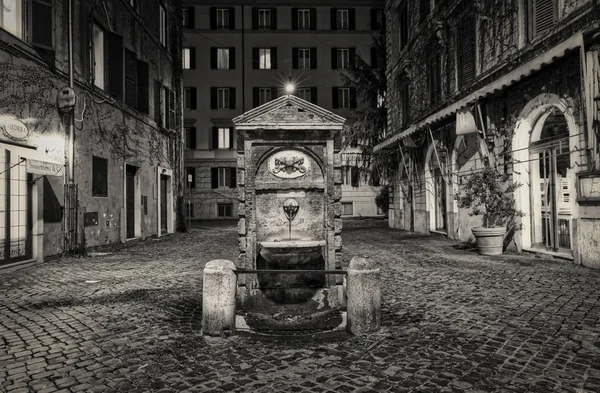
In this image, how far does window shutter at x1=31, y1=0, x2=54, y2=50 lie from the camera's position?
380 inches

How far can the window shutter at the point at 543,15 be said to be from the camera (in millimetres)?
9469

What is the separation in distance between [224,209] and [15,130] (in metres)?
23.0

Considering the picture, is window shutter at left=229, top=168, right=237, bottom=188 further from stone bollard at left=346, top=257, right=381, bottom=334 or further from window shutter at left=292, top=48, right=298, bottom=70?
A: stone bollard at left=346, top=257, right=381, bottom=334

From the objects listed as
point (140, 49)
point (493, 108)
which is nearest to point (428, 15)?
point (493, 108)

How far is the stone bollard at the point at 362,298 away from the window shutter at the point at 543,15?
26.7ft

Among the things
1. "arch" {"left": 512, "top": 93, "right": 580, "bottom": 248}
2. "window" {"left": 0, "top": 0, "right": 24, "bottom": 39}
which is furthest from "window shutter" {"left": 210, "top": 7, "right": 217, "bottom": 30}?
"arch" {"left": 512, "top": 93, "right": 580, "bottom": 248}

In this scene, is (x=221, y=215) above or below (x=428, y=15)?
below

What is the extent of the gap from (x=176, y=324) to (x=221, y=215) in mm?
27309

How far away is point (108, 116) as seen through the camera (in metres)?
13.1

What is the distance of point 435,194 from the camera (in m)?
16.5

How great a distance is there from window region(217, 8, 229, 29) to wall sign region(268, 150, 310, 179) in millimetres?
28738

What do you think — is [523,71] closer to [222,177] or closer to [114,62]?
[114,62]

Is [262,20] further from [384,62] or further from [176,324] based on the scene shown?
[176,324]

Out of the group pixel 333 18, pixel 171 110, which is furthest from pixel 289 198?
pixel 333 18
